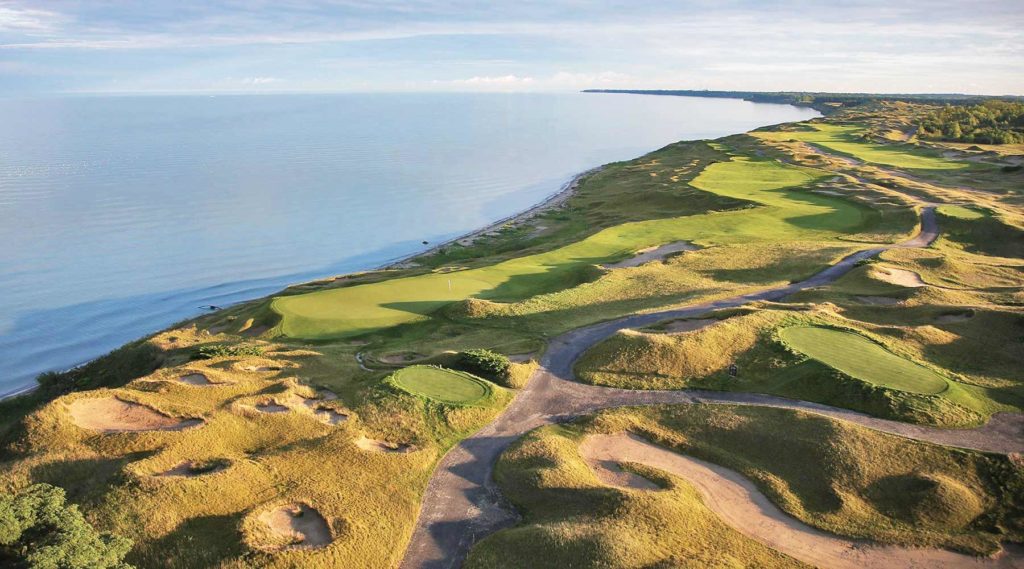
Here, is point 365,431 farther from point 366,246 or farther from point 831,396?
point 366,246

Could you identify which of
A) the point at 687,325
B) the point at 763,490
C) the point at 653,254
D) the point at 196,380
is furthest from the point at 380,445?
the point at 653,254

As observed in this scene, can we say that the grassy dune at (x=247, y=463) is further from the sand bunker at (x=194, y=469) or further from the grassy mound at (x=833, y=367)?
the grassy mound at (x=833, y=367)

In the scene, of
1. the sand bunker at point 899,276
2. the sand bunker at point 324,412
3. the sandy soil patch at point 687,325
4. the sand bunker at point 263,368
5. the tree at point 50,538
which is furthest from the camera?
the sand bunker at point 899,276

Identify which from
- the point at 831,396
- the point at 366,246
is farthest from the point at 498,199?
the point at 831,396

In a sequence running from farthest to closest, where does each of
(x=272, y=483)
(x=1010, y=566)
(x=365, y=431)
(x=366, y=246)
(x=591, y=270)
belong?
(x=366, y=246) → (x=591, y=270) → (x=365, y=431) → (x=272, y=483) → (x=1010, y=566)

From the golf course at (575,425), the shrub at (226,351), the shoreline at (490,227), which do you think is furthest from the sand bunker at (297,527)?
the shoreline at (490,227)

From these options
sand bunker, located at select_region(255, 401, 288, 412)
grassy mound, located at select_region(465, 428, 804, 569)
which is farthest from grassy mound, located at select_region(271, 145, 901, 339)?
grassy mound, located at select_region(465, 428, 804, 569)

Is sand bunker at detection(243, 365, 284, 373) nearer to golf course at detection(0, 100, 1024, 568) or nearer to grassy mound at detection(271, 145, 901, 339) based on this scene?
golf course at detection(0, 100, 1024, 568)
